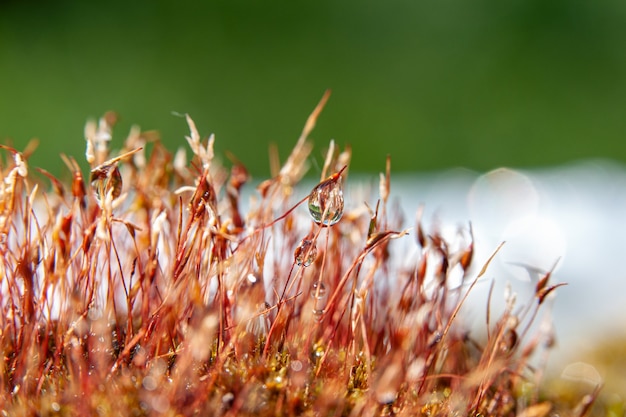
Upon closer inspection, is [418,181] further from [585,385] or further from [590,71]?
[590,71]

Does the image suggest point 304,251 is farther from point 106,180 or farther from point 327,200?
point 106,180

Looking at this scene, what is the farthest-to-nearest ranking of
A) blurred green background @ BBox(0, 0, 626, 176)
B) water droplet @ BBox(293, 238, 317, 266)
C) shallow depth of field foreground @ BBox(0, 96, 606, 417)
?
1. blurred green background @ BBox(0, 0, 626, 176)
2. water droplet @ BBox(293, 238, 317, 266)
3. shallow depth of field foreground @ BBox(0, 96, 606, 417)

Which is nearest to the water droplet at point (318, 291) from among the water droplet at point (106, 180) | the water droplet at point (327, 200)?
the water droplet at point (327, 200)

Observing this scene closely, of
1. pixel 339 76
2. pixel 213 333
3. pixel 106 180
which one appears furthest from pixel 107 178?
pixel 339 76

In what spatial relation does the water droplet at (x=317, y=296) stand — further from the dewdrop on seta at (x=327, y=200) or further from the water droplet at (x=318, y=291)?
the dewdrop on seta at (x=327, y=200)

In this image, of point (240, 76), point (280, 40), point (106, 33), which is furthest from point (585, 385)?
point (106, 33)

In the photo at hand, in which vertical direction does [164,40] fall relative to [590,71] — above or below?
above

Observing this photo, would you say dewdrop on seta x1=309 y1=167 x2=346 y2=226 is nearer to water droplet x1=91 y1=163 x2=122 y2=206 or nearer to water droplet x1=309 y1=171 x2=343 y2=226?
water droplet x1=309 y1=171 x2=343 y2=226

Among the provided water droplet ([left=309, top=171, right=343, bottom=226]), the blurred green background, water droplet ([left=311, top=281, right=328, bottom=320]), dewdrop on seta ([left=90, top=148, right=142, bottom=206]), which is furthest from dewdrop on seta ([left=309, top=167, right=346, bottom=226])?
the blurred green background
